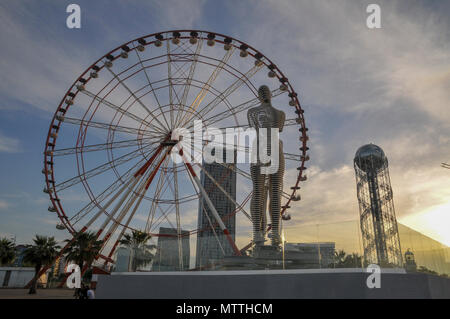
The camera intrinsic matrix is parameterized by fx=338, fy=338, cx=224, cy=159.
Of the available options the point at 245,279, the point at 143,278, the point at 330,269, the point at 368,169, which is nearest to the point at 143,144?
the point at 143,278

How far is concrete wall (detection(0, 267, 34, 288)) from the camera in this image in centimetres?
4216

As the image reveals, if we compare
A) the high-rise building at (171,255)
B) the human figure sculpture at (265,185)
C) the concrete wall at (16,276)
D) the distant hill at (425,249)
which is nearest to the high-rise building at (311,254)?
the human figure sculpture at (265,185)

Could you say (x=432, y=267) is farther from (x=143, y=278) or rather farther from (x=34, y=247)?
(x=34, y=247)

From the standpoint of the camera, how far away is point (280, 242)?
46.5 feet

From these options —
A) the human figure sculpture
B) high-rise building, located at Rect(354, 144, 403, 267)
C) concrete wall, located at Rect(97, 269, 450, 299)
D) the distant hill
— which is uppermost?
high-rise building, located at Rect(354, 144, 403, 267)

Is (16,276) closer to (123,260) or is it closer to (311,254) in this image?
(123,260)

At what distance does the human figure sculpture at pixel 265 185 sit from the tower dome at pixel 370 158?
107ft

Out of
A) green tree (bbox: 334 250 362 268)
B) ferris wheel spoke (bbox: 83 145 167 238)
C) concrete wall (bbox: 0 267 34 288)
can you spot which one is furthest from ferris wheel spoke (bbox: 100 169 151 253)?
concrete wall (bbox: 0 267 34 288)

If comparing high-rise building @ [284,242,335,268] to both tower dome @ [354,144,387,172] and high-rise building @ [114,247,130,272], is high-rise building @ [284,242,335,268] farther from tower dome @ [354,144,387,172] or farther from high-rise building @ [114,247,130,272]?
tower dome @ [354,144,387,172]

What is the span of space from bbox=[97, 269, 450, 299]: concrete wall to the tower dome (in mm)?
35538

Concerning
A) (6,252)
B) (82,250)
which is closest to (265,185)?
(82,250)

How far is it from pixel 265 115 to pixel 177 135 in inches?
322

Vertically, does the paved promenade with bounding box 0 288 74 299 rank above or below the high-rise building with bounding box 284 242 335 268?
below

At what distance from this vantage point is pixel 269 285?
1102 cm
